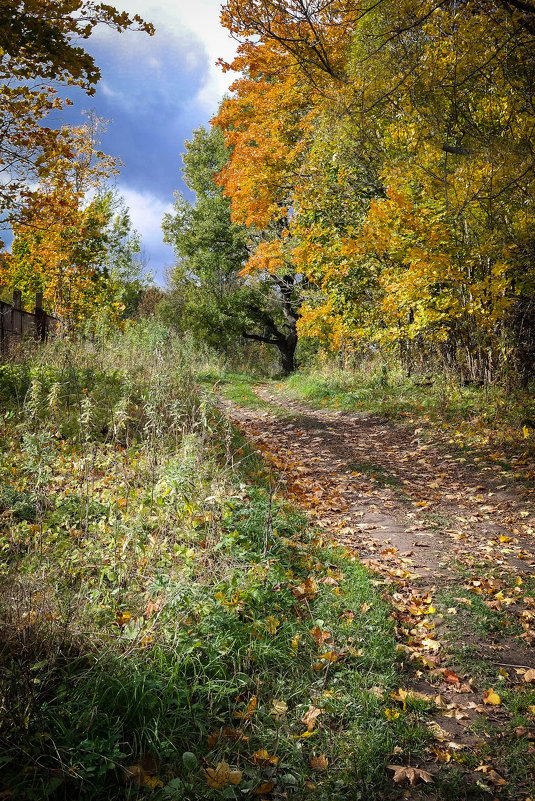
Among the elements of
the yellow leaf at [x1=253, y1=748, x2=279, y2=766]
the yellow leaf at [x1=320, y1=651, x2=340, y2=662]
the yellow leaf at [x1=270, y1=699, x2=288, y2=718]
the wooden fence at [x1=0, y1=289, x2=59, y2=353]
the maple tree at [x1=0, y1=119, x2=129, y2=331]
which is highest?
the maple tree at [x1=0, y1=119, x2=129, y2=331]

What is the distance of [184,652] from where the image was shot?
9.49 ft

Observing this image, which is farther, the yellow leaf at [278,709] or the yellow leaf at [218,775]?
the yellow leaf at [278,709]

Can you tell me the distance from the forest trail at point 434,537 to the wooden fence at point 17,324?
4588 mm

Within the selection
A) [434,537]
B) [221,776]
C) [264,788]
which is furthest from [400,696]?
[434,537]

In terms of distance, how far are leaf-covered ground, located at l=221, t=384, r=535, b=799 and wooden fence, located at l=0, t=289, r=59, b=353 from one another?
4538 millimetres

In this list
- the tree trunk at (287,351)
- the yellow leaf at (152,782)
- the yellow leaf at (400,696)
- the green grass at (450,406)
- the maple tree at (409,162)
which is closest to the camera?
the yellow leaf at (152,782)

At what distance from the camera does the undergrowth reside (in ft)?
7.68

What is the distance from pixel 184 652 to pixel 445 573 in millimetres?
2638

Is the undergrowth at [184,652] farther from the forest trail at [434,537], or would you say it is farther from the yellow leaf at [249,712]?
the forest trail at [434,537]

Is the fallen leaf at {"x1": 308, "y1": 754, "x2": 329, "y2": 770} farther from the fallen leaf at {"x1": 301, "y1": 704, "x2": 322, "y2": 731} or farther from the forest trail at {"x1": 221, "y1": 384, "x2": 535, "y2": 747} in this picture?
the forest trail at {"x1": 221, "y1": 384, "x2": 535, "y2": 747}

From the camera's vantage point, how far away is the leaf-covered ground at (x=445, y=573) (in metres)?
2.68

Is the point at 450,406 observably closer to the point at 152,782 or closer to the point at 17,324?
the point at 152,782

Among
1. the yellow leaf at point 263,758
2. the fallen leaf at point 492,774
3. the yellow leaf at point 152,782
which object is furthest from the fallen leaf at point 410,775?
the yellow leaf at point 152,782

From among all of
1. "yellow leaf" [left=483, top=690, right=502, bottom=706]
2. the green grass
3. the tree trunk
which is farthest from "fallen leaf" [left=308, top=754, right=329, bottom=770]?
the tree trunk
